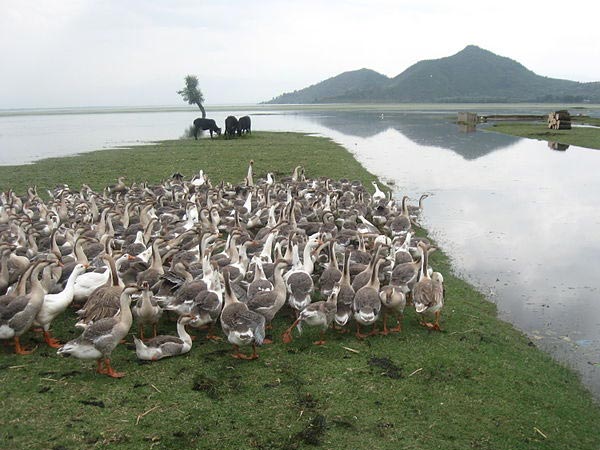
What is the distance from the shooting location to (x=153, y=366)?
26.3ft

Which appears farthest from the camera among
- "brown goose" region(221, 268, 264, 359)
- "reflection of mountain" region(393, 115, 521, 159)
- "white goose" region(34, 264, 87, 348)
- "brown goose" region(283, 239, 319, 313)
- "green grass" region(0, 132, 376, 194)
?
"reflection of mountain" region(393, 115, 521, 159)

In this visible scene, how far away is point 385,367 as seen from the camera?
806 cm

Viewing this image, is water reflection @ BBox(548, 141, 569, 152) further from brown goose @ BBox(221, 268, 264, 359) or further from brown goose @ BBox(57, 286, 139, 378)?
brown goose @ BBox(57, 286, 139, 378)

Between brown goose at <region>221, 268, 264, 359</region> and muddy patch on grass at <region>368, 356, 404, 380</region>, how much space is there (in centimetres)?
195

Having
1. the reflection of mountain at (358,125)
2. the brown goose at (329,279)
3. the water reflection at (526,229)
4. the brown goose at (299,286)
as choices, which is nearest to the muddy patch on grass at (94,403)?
the brown goose at (299,286)

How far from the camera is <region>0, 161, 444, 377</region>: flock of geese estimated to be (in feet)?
27.5

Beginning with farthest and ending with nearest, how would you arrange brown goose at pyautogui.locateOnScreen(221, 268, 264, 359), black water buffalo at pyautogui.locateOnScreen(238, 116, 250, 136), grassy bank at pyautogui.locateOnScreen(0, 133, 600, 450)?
black water buffalo at pyautogui.locateOnScreen(238, 116, 250, 136) → brown goose at pyautogui.locateOnScreen(221, 268, 264, 359) → grassy bank at pyautogui.locateOnScreen(0, 133, 600, 450)

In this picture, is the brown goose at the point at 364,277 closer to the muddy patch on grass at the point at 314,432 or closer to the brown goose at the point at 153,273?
the muddy patch on grass at the point at 314,432

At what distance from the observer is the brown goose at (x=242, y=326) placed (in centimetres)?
822

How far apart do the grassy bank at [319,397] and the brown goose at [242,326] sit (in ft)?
1.06

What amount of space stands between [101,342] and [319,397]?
3.54 metres

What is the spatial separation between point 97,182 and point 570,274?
839 inches

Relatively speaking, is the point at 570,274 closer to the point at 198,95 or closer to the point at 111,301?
the point at 111,301

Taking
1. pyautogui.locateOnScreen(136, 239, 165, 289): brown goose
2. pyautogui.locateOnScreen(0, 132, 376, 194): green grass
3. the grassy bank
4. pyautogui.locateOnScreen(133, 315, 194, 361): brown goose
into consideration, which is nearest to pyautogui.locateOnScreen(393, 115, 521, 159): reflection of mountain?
pyautogui.locateOnScreen(0, 132, 376, 194): green grass
